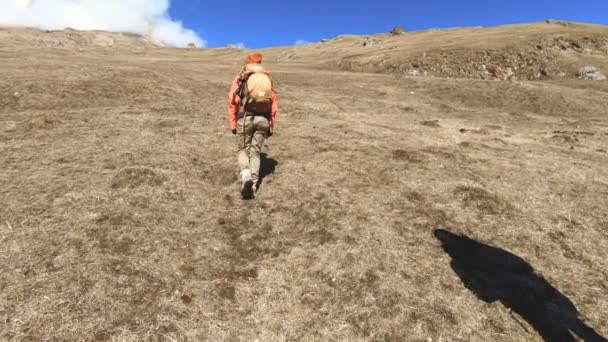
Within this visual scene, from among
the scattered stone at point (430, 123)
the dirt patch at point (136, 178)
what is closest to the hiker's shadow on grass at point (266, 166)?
the dirt patch at point (136, 178)

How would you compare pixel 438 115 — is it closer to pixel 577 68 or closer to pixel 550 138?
pixel 550 138

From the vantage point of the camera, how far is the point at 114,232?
9.85 metres

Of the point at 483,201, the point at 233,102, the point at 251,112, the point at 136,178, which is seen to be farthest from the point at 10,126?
the point at 483,201

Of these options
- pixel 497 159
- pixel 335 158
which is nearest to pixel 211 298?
pixel 335 158

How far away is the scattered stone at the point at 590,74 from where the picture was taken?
143 ft

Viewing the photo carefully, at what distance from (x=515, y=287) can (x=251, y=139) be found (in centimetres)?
769

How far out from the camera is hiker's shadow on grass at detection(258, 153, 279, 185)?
14.1m

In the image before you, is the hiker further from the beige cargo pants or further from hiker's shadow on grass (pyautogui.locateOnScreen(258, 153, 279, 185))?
hiker's shadow on grass (pyautogui.locateOnScreen(258, 153, 279, 185))

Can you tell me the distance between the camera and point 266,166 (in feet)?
49.0

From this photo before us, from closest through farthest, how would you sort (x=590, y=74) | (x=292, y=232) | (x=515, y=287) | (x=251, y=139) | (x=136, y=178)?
(x=515, y=287)
(x=292, y=232)
(x=251, y=139)
(x=136, y=178)
(x=590, y=74)

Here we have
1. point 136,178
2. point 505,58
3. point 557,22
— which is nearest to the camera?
point 136,178

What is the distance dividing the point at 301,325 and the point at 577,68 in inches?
2010

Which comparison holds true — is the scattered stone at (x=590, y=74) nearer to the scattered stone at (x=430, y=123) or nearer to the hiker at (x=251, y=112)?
the scattered stone at (x=430, y=123)

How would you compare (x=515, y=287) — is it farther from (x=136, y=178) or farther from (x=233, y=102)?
(x=136, y=178)
